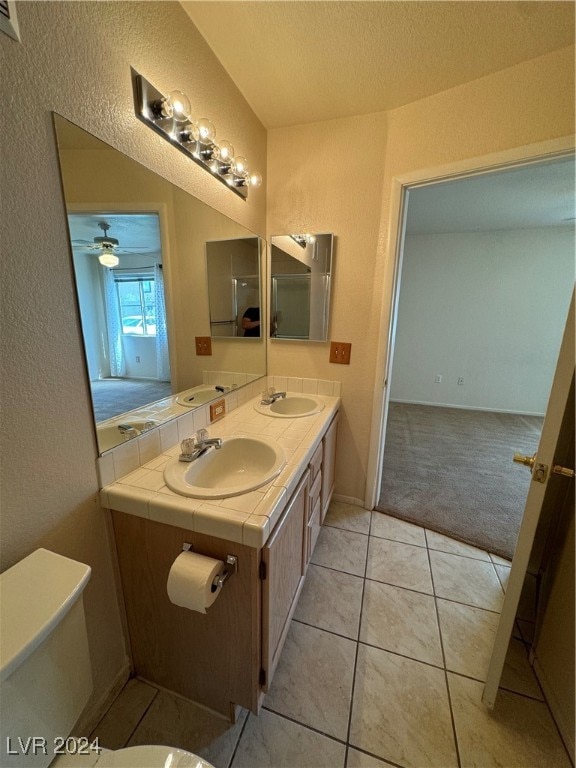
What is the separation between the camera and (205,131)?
119cm

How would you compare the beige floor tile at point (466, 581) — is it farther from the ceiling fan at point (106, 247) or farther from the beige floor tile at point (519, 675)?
the ceiling fan at point (106, 247)

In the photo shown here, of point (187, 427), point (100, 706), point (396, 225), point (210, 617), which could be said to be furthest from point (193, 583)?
point (396, 225)

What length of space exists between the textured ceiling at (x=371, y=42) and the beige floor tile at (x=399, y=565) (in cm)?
242

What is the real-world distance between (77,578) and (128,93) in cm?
135

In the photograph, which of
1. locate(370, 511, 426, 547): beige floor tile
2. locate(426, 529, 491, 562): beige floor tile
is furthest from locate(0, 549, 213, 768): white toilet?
locate(426, 529, 491, 562): beige floor tile

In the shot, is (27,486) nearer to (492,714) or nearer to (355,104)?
(492,714)

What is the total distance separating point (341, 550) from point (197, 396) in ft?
4.07

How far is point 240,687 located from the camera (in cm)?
97

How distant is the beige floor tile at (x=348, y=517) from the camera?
1959 mm

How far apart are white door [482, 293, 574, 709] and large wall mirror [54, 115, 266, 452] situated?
1287mm

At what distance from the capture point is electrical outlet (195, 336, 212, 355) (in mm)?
1440

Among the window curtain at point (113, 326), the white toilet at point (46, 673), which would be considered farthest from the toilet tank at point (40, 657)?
the window curtain at point (113, 326)

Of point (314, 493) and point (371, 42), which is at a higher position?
point (371, 42)

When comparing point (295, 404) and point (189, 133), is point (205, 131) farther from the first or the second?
point (295, 404)
